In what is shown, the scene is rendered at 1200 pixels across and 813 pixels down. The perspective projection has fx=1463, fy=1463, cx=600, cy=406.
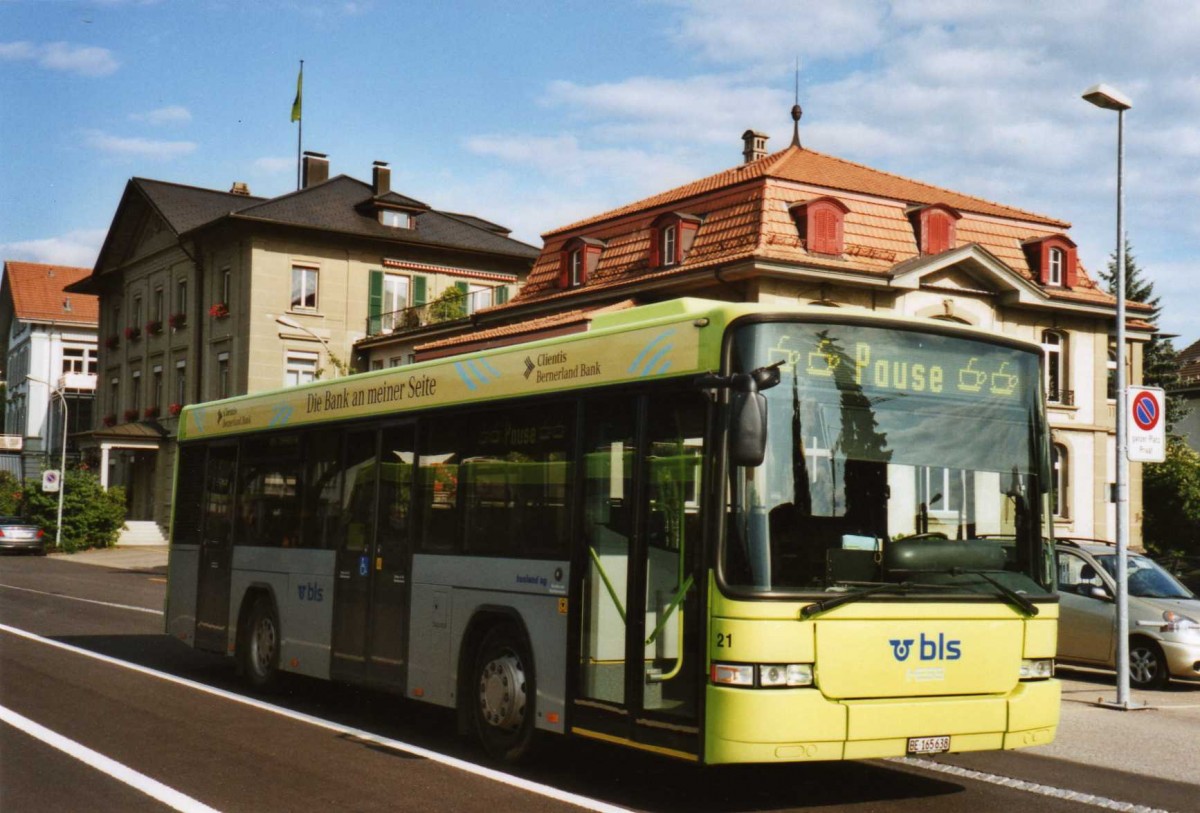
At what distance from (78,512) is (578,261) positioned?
2290 centimetres

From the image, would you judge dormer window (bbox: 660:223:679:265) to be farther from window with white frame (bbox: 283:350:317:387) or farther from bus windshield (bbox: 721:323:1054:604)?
bus windshield (bbox: 721:323:1054:604)

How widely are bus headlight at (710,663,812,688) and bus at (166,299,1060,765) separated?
1cm

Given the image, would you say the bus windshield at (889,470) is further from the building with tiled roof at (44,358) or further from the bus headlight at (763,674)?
the building with tiled roof at (44,358)

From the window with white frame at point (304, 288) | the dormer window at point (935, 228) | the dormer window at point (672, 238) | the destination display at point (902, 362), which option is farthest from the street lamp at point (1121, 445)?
the window with white frame at point (304, 288)

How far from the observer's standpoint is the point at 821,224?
37.3 meters

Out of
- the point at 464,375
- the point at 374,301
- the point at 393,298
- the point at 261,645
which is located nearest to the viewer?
the point at 464,375

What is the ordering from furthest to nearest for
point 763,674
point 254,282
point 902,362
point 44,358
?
point 44,358, point 254,282, point 902,362, point 763,674

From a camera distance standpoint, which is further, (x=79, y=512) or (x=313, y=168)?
(x=313, y=168)

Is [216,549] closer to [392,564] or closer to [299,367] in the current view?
[392,564]

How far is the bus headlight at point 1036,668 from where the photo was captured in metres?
8.61

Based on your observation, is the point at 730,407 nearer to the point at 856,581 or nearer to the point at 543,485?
the point at 856,581

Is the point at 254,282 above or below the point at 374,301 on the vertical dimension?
above

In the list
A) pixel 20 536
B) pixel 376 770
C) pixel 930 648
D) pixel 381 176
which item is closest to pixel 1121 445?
pixel 930 648

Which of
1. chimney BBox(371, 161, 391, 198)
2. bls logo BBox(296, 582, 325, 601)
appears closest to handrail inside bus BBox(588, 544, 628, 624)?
bls logo BBox(296, 582, 325, 601)
